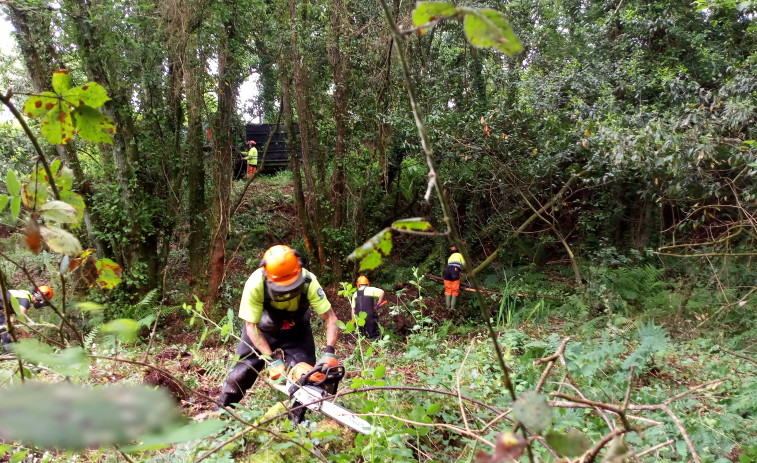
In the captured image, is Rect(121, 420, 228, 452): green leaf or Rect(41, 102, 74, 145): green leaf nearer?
Rect(121, 420, 228, 452): green leaf

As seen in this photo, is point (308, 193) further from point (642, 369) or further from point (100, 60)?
point (642, 369)

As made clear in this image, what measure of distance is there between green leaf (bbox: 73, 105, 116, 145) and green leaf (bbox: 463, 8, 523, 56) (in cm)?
80

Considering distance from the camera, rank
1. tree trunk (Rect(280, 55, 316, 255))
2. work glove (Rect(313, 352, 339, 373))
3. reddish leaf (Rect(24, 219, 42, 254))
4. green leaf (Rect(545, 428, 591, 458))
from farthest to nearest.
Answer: tree trunk (Rect(280, 55, 316, 255)) < work glove (Rect(313, 352, 339, 373)) < reddish leaf (Rect(24, 219, 42, 254)) < green leaf (Rect(545, 428, 591, 458))

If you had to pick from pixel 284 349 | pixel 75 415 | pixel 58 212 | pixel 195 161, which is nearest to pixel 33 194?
pixel 58 212

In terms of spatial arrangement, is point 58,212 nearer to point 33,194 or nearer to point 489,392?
point 33,194

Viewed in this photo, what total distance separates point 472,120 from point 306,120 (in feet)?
11.1

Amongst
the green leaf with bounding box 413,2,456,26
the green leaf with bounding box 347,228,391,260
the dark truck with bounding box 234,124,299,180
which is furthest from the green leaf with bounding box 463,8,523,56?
the dark truck with bounding box 234,124,299,180

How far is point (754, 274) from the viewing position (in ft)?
22.8

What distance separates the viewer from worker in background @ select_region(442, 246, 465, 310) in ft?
28.3

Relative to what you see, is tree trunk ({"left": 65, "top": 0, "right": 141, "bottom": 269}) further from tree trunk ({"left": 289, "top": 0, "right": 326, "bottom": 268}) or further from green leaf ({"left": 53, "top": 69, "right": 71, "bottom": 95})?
green leaf ({"left": 53, "top": 69, "right": 71, "bottom": 95})

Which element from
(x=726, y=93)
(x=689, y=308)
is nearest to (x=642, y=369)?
(x=689, y=308)

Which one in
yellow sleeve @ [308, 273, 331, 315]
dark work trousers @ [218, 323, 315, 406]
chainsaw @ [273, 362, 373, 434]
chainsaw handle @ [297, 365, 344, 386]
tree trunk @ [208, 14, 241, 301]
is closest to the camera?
chainsaw @ [273, 362, 373, 434]

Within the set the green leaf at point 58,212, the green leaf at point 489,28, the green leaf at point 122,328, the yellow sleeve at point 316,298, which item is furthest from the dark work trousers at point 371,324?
the green leaf at point 489,28

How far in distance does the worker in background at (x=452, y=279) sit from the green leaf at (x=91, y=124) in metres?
7.89
